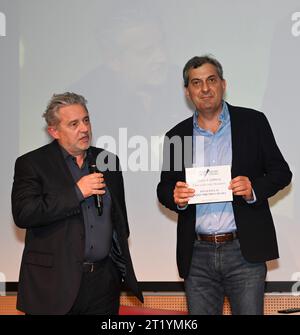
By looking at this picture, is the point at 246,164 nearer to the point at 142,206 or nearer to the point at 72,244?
the point at 72,244

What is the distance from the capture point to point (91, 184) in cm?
291

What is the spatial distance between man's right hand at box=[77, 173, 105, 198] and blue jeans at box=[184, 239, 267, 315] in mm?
653

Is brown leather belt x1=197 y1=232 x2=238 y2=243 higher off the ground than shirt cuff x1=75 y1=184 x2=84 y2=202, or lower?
lower

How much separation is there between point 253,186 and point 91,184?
0.86m

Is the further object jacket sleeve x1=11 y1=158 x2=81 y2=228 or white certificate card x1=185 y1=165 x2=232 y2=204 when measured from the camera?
white certificate card x1=185 y1=165 x2=232 y2=204

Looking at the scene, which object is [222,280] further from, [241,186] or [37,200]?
[37,200]

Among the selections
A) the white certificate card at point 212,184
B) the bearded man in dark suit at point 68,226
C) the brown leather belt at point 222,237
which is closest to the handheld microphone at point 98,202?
the bearded man in dark suit at point 68,226

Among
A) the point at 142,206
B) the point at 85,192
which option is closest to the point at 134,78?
the point at 142,206

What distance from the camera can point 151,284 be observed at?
14.5ft

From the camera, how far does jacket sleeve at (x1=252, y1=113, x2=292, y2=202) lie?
305cm

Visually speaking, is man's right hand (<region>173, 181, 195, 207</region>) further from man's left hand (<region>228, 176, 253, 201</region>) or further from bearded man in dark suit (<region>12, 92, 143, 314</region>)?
bearded man in dark suit (<region>12, 92, 143, 314</region>)

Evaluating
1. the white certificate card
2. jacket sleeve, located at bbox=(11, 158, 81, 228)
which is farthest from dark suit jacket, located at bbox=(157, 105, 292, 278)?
jacket sleeve, located at bbox=(11, 158, 81, 228)

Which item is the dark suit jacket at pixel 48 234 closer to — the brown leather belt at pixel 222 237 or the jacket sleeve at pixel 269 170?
the brown leather belt at pixel 222 237

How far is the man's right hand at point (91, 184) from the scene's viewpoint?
291 cm
